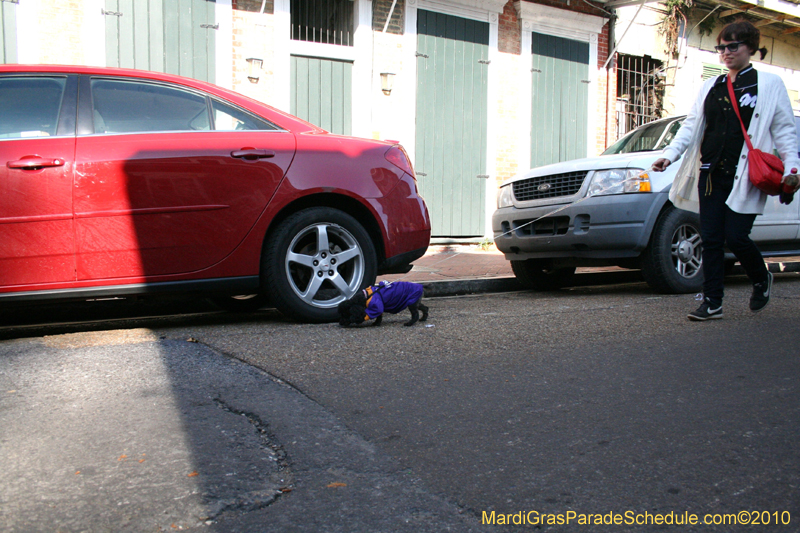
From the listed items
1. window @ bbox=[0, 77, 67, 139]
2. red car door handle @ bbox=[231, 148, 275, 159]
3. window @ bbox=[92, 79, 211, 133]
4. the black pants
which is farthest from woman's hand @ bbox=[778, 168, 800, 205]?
window @ bbox=[0, 77, 67, 139]

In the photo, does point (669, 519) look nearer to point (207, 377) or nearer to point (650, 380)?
point (650, 380)

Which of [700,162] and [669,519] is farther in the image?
[700,162]

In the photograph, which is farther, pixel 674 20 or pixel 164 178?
pixel 674 20

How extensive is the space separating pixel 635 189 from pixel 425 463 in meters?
4.47

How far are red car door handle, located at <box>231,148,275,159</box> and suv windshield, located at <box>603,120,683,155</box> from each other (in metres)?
3.86

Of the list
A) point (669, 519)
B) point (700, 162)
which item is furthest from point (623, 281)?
point (669, 519)

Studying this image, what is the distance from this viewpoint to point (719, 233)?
486 centimetres

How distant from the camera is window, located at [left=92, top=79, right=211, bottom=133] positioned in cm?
447

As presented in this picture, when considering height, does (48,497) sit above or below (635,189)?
below

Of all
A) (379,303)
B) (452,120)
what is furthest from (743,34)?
(452,120)

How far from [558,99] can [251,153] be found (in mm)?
A: 10205

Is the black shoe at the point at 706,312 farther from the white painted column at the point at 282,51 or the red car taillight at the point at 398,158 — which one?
the white painted column at the point at 282,51

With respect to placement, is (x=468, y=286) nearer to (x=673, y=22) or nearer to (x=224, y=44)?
(x=224, y=44)

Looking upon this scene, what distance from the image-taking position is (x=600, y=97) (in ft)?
46.9
